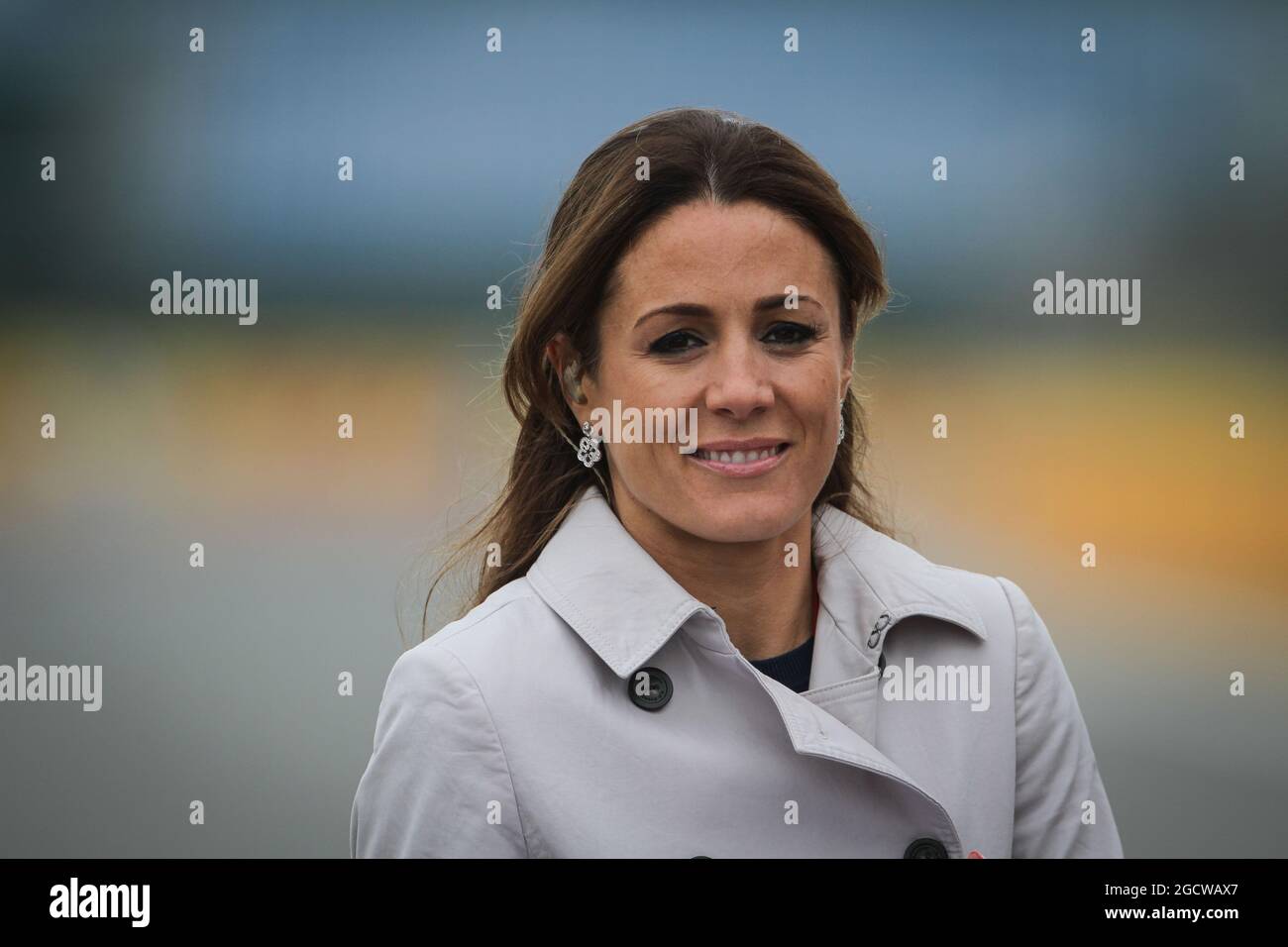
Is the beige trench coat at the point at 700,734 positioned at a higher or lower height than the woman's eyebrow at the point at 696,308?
lower

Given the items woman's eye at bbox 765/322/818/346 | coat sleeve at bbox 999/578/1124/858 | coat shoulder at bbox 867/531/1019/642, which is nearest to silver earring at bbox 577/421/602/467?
woman's eye at bbox 765/322/818/346

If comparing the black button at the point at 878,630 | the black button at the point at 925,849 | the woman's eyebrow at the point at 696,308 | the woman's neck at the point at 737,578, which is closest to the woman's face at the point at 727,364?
the woman's eyebrow at the point at 696,308

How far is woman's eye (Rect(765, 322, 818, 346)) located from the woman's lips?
9.3 inches

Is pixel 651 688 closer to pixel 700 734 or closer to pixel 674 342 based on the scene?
pixel 700 734

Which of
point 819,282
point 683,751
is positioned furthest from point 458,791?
point 819,282

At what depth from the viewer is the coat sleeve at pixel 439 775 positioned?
2.49 m

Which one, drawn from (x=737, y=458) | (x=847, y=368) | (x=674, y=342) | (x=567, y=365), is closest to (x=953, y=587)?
(x=847, y=368)

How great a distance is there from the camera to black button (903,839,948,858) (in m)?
2.62

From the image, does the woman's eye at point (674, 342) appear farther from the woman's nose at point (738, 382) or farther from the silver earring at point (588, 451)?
the silver earring at point (588, 451)

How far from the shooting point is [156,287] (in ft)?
Result: 12.4

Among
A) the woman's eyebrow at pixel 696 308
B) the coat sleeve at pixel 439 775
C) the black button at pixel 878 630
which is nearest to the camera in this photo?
the coat sleeve at pixel 439 775

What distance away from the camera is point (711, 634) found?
2.64m

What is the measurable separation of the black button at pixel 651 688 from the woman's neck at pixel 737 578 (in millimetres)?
252
